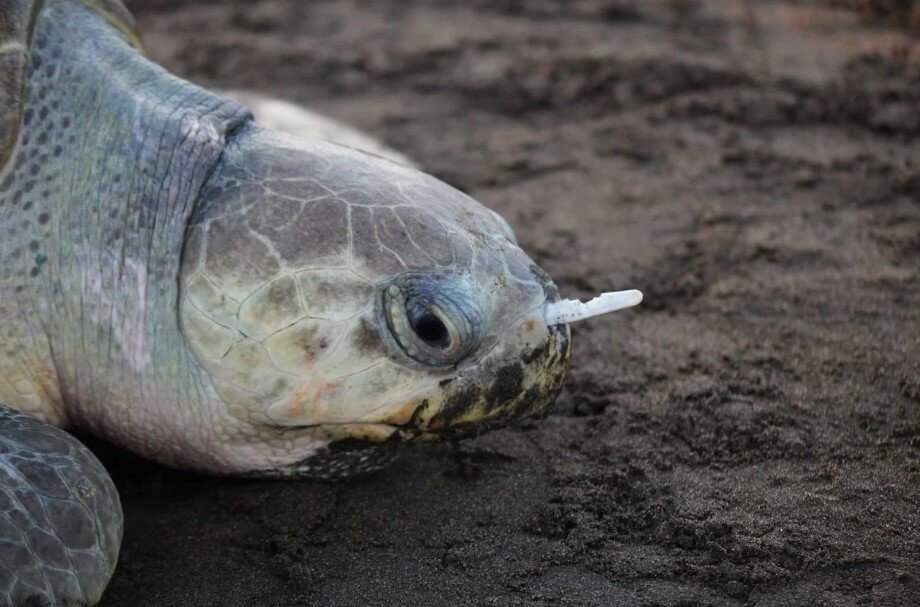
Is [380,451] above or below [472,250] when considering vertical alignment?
below

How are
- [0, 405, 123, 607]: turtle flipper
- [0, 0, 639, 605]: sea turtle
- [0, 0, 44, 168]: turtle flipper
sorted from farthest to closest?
[0, 0, 44, 168]: turtle flipper, [0, 0, 639, 605]: sea turtle, [0, 405, 123, 607]: turtle flipper

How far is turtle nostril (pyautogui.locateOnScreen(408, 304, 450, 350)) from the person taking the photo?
63.6 inches

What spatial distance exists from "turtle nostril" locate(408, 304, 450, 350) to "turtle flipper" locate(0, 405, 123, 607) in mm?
592

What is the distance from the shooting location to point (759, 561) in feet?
5.25

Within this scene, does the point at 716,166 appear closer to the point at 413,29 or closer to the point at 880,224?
the point at 880,224

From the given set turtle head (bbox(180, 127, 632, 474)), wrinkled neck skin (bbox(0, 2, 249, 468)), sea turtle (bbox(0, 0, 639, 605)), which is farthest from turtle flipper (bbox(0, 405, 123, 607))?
turtle head (bbox(180, 127, 632, 474))

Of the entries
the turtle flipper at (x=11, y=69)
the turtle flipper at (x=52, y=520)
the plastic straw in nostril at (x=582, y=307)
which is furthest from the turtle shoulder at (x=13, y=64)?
the plastic straw in nostril at (x=582, y=307)

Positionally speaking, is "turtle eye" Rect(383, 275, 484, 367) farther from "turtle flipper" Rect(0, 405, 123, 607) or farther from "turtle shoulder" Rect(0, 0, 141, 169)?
"turtle shoulder" Rect(0, 0, 141, 169)

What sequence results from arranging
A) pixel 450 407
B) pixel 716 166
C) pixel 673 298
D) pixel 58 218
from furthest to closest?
pixel 716 166 → pixel 673 298 → pixel 58 218 → pixel 450 407

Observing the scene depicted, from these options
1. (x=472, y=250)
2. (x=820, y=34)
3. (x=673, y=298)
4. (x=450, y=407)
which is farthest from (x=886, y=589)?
(x=820, y=34)

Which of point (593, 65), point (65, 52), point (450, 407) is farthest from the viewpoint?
point (593, 65)

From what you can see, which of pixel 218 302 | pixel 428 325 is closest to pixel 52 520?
pixel 218 302

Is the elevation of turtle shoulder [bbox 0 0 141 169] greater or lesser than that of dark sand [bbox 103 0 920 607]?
greater

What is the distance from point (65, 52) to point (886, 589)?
187 cm
